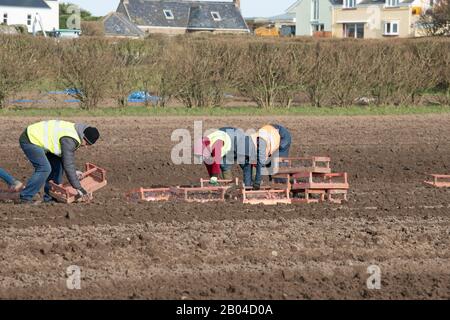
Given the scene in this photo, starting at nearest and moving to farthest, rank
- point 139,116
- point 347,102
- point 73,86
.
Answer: point 139,116 → point 73,86 → point 347,102

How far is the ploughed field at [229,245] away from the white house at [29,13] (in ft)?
205

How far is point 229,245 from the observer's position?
422 inches

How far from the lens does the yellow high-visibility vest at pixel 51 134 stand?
12625mm

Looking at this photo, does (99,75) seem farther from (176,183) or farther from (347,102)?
(176,183)

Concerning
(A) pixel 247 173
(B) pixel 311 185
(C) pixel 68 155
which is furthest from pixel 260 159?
(C) pixel 68 155

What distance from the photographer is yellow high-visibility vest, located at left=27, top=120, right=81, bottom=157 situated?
1262cm

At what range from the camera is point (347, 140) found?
20094mm

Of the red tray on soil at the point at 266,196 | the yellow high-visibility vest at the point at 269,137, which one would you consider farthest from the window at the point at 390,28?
the red tray on soil at the point at 266,196

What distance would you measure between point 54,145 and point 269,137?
324cm

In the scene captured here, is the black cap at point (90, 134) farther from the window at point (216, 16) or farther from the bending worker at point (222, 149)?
the window at point (216, 16)

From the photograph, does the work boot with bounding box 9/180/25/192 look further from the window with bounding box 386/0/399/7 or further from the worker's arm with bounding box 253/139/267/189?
the window with bounding box 386/0/399/7

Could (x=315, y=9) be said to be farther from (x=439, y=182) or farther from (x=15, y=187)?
(x=15, y=187)
